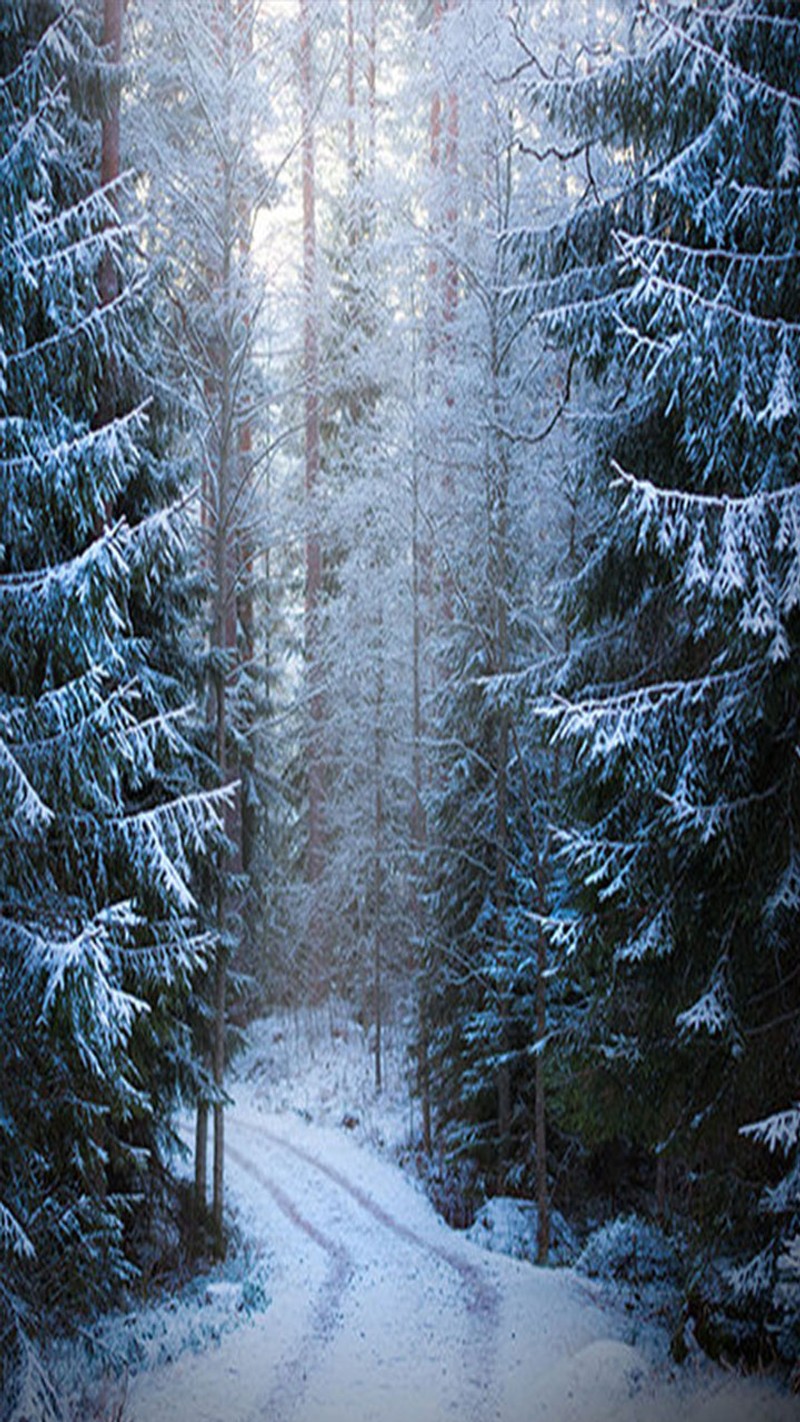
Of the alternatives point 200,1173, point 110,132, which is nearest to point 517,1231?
point 200,1173

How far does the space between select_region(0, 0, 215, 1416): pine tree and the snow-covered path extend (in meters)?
1.61

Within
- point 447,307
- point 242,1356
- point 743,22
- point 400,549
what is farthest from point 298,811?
point 743,22

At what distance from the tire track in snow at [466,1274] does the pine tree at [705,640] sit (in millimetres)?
2996

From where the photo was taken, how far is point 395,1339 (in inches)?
353

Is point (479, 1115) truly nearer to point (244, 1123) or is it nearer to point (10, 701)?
point (244, 1123)

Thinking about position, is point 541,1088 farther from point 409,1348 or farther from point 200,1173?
point 200,1173

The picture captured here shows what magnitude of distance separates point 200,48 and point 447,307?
17.0 ft

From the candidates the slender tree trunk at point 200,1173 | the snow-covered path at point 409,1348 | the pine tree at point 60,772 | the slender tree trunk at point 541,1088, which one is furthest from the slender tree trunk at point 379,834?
the pine tree at point 60,772

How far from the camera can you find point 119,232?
6555 mm

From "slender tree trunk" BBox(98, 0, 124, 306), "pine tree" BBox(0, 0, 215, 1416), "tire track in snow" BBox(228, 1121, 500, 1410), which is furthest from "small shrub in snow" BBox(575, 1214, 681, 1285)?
"slender tree trunk" BBox(98, 0, 124, 306)

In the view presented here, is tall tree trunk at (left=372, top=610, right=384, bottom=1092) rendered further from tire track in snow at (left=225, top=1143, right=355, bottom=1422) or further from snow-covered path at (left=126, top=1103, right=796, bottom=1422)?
snow-covered path at (left=126, top=1103, right=796, bottom=1422)

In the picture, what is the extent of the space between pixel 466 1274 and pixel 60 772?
8099 millimetres

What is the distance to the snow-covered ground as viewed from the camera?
7.36m

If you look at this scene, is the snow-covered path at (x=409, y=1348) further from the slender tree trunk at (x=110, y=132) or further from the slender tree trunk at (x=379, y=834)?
the slender tree trunk at (x=110, y=132)
